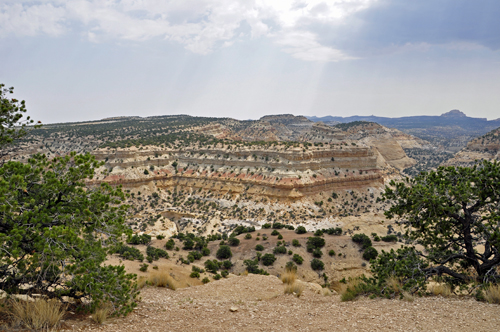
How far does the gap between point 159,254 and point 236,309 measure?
16.7 meters

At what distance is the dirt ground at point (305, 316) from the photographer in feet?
26.5

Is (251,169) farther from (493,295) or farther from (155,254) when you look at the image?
(493,295)

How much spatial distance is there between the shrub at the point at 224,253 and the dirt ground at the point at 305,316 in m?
17.3

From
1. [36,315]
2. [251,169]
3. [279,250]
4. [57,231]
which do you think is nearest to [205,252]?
[279,250]

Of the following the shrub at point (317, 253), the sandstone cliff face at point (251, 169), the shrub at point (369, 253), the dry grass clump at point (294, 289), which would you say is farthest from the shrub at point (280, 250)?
the sandstone cliff face at point (251, 169)

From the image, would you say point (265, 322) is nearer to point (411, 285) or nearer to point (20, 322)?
point (411, 285)

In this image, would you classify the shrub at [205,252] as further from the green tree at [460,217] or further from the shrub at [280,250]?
the green tree at [460,217]

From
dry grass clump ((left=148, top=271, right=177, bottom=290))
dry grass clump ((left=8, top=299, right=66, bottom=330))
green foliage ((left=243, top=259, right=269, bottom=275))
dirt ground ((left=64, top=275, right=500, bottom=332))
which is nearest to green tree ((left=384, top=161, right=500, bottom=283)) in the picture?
dirt ground ((left=64, top=275, right=500, bottom=332))

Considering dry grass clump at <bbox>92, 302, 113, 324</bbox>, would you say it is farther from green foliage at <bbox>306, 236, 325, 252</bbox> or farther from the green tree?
green foliage at <bbox>306, 236, 325, 252</bbox>

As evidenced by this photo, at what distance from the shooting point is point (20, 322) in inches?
289

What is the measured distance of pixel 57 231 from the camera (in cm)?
746

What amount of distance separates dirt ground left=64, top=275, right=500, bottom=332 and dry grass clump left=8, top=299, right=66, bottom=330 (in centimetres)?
→ 50


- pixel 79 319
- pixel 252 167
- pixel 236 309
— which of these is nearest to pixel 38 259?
pixel 79 319

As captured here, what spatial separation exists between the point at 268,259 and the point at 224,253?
15.9ft
